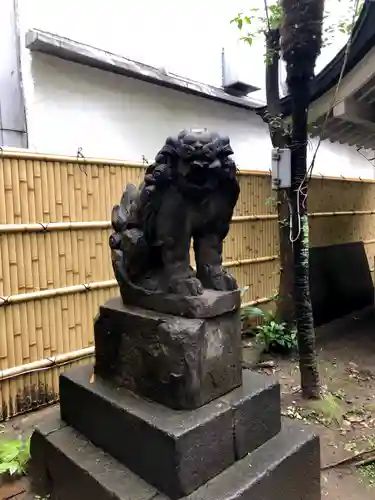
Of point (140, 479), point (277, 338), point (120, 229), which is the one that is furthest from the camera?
point (277, 338)

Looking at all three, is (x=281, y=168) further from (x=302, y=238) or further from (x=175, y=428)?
(x=175, y=428)

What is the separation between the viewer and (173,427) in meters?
1.70

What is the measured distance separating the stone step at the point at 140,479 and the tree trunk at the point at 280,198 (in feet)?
8.33

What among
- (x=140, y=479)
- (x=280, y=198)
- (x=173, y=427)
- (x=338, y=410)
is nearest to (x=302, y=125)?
(x=280, y=198)

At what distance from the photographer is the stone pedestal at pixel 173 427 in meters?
1.71

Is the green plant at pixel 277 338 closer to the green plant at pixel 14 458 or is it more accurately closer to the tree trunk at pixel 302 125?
the tree trunk at pixel 302 125

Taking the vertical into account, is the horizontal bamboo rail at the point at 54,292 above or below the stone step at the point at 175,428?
above

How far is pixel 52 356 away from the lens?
3.35 metres

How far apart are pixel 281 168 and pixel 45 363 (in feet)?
8.27

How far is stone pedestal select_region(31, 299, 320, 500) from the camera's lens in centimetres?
171

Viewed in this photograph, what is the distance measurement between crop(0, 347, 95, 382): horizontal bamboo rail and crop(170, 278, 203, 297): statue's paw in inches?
75.0

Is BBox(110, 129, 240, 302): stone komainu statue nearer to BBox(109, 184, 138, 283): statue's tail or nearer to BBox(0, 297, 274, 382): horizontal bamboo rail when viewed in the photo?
BBox(109, 184, 138, 283): statue's tail

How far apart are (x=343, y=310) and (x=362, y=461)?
3.70 metres

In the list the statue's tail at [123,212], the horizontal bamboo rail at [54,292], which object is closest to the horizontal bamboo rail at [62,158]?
the horizontal bamboo rail at [54,292]
